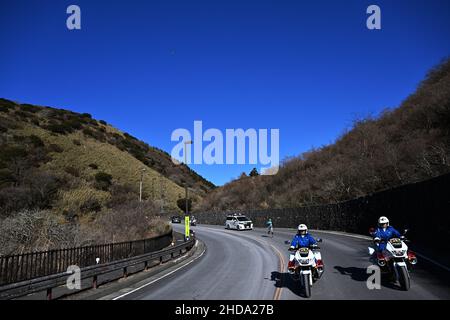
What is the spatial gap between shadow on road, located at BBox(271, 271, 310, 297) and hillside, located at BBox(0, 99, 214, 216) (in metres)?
26.5

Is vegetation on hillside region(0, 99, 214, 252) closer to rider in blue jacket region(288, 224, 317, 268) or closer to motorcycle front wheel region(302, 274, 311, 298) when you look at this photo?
rider in blue jacket region(288, 224, 317, 268)

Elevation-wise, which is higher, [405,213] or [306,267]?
[405,213]

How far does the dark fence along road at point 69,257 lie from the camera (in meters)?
12.4

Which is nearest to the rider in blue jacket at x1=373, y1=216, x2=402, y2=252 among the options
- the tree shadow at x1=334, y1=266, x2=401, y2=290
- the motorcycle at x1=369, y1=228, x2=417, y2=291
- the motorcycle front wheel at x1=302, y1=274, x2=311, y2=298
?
the motorcycle at x1=369, y1=228, x2=417, y2=291

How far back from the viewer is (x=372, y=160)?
1772 inches

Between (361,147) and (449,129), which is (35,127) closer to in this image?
(361,147)

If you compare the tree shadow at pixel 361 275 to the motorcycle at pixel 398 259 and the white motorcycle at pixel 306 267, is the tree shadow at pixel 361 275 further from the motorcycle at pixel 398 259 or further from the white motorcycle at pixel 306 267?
the white motorcycle at pixel 306 267

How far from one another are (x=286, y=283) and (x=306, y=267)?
201 centimetres

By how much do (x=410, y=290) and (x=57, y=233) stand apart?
15.8 meters

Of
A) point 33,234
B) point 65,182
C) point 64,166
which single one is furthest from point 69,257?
point 64,166

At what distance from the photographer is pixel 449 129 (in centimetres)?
4038

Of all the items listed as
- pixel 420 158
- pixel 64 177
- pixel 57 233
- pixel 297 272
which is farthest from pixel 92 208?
pixel 297 272

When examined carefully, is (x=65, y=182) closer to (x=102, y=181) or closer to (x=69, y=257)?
(x=102, y=181)

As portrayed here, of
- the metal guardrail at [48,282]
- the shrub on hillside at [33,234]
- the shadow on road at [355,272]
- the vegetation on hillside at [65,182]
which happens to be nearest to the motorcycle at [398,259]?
the shadow on road at [355,272]
